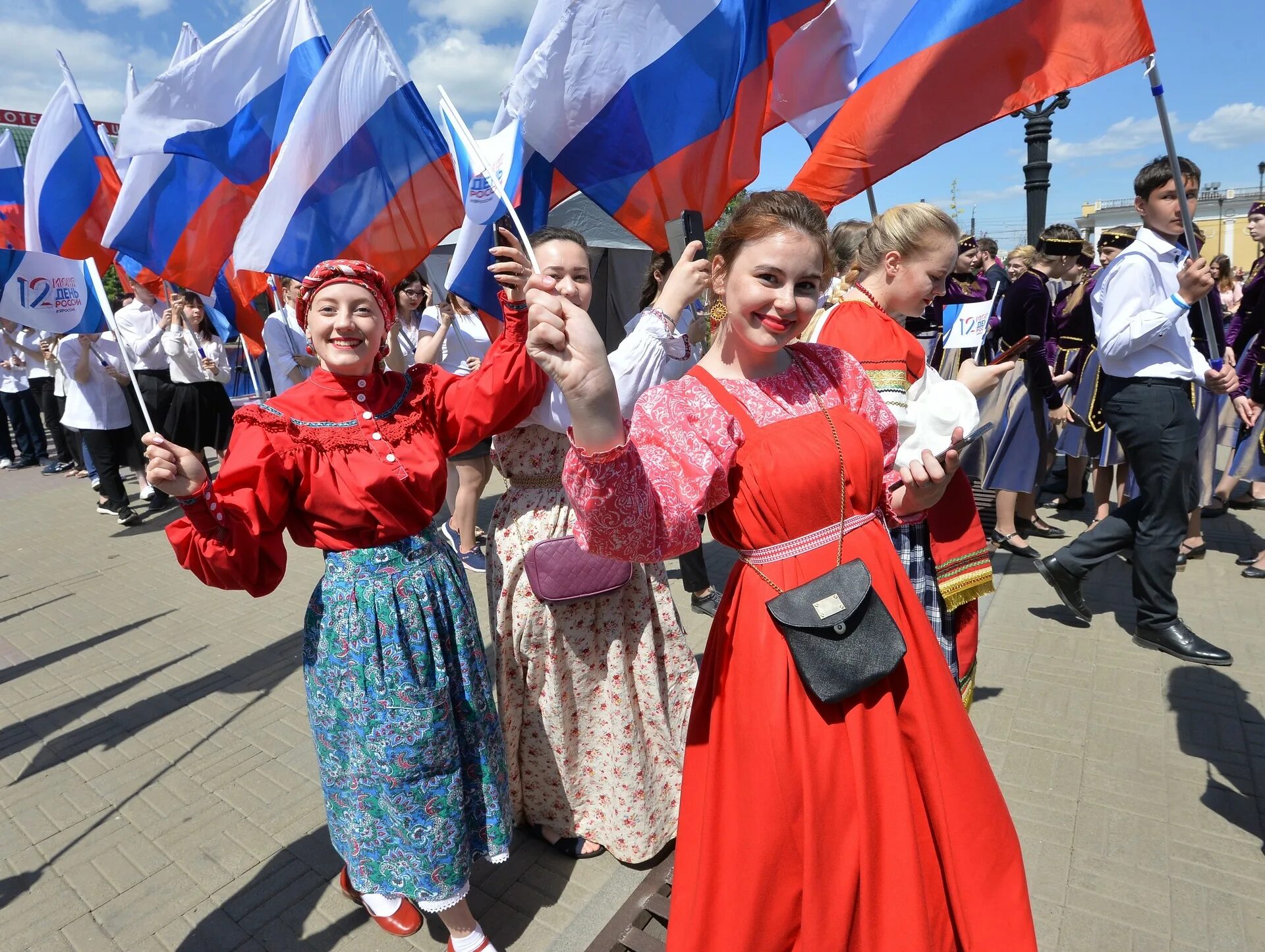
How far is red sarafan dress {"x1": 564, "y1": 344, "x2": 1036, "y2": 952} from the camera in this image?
5.39 feet

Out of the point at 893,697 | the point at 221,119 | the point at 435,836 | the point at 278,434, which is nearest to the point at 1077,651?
the point at 893,697

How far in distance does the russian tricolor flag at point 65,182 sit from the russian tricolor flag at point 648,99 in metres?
2.47

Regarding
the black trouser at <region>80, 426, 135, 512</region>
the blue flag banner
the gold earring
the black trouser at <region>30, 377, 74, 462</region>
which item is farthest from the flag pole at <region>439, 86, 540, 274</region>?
the black trouser at <region>30, 377, 74, 462</region>

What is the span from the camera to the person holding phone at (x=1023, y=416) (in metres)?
5.49

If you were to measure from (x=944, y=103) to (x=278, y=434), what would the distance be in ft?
8.04

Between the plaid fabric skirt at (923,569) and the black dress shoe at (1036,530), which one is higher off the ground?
the plaid fabric skirt at (923,569)

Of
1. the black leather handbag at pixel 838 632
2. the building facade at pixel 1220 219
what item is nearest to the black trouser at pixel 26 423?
the black leather handbag at pixel 838 632

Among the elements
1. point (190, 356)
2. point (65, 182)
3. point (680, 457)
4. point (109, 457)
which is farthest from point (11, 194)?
point (680, 457)

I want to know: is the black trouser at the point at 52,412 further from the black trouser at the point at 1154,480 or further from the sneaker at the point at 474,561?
the black trouser at the point at 1154,480

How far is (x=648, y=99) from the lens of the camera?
2568 millimetres

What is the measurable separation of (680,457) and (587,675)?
4.38 ft

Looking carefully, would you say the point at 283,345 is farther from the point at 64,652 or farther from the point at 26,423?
the point at 26,423

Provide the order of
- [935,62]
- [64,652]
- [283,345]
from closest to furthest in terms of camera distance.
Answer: [935,62]
[64,652]
[283,345]

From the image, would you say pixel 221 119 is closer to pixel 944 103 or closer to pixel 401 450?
pixel 401 450
